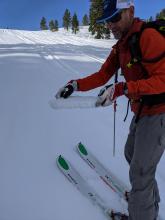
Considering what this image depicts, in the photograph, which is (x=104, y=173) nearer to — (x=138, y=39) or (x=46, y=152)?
(x=46, y=152)

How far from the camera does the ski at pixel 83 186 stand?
11.5 ft

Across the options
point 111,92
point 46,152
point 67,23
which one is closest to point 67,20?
point 67,23

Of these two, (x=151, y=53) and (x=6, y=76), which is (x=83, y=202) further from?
(x=6, y=76)

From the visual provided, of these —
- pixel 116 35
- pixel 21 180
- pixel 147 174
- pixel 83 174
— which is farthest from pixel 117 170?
pixel 116 35

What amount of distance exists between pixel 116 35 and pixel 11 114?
3.73 meters

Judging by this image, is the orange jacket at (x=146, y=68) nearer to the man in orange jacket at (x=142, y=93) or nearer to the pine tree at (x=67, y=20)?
the man in orange jacket at (x=142, y=93)

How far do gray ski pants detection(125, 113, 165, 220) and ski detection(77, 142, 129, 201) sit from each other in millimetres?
799

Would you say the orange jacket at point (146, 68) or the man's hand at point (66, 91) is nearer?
the orange jacket at point (146, 68)

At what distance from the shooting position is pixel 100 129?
237 inches

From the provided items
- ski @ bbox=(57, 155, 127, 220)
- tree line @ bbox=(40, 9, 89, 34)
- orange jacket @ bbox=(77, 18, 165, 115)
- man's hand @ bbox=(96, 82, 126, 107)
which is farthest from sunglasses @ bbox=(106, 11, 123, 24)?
tree line @ bbox=(40, 9, 89, 34)

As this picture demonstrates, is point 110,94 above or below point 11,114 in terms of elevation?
above

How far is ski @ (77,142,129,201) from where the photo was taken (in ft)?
13.0

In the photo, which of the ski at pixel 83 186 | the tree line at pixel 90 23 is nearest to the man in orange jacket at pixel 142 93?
the ski at pixel 83 186

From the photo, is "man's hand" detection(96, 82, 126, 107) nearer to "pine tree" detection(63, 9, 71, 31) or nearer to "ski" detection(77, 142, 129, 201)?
"ski" detection(77, 142, 129, 201)
